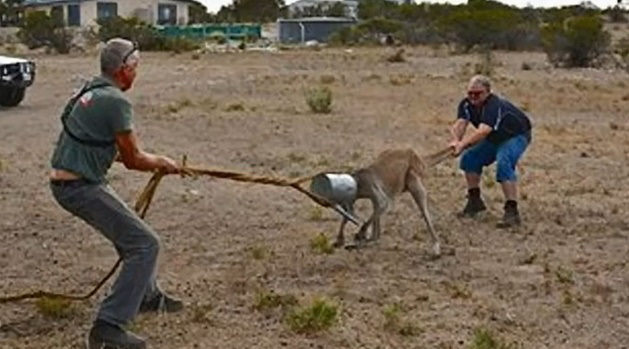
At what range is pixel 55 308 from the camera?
856 centimetres

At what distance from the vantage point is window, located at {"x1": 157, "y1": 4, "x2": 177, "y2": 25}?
10185 centimetres

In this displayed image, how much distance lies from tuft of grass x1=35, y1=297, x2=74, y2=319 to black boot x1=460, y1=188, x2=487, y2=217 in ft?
16.8

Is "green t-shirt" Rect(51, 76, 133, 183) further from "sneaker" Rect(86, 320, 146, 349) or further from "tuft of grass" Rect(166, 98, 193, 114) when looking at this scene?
"tuft of grass" Rect(166, 98, 193, 114)

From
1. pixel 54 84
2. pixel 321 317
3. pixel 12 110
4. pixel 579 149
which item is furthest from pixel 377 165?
pixel 54 84

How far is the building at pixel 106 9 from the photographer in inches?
3930

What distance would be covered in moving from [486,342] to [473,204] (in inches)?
199

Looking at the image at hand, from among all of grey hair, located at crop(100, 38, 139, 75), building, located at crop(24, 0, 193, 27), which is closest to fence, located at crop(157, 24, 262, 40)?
building, located at crop(24, 0, 193, 27)

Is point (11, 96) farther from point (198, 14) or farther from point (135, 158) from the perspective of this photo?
point (198, 14)

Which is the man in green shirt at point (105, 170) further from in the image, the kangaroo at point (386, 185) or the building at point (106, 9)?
the building at point (106, 9)

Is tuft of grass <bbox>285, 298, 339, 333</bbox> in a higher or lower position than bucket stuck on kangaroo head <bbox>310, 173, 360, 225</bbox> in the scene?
lower

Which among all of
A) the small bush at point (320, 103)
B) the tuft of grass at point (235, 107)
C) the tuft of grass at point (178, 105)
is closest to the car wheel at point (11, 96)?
the tuft of grass at point (178, 105)

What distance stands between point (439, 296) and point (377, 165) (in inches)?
65.5

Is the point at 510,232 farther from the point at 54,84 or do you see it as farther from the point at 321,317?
the point at 54,84

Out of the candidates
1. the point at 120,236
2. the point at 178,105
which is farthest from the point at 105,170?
the point at 178,105
